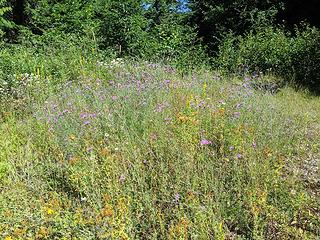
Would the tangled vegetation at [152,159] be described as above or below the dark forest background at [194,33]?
below

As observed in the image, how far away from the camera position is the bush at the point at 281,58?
7893mm

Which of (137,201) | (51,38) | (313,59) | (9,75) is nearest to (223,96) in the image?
(137,201)

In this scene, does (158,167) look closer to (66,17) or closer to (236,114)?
(236,114)

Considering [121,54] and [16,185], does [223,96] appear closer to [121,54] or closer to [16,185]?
[16,185]

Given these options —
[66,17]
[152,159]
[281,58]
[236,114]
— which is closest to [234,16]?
[281,58]

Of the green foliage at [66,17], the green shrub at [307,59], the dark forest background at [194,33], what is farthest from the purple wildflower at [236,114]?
the green foliage at [66,17]

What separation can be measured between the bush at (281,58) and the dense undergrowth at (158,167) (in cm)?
350

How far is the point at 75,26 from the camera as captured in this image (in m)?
10.7

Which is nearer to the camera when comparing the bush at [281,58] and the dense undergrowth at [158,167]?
the dense undergrowth at [158,167]

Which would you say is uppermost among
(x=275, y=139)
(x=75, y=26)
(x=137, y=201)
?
(x=75, y=26)

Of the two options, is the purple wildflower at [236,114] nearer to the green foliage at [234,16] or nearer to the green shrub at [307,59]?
the green shrub at [307,59]

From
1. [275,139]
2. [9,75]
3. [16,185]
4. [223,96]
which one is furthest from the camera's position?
[9,75]

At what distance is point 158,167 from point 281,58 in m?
6.73

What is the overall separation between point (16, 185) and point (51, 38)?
7405 mm
